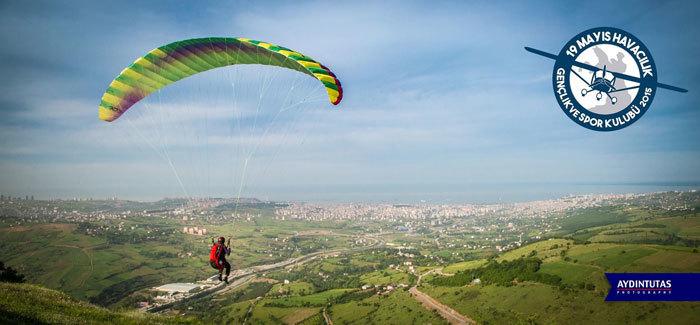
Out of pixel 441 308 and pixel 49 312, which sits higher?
pixel 49 312

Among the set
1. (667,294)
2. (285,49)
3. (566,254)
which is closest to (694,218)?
(566,254)

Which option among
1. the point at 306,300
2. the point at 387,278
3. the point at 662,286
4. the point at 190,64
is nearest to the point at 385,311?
the point at 306,300

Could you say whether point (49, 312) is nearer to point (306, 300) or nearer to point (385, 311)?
point (385, 311)

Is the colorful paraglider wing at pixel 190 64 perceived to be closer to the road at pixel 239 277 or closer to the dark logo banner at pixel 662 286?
the dark logo banner at pixel 662 286

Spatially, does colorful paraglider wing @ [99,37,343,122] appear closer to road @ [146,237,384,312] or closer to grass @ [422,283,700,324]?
grass @ [422,283,700,324]

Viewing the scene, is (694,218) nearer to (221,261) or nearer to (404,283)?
(404,283)

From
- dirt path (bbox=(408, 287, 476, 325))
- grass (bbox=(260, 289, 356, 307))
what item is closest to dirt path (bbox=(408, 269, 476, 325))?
dirt path (bbox=(408, 287, 476, 325))
